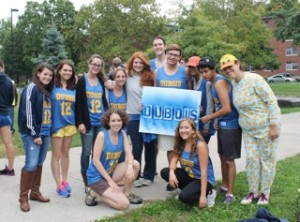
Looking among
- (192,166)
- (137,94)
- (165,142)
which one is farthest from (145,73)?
(192,166)

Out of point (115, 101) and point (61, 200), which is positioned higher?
point (115, 101)

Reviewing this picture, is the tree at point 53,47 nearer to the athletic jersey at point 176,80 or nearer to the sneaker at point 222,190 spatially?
the athletic jersey at point 176,80

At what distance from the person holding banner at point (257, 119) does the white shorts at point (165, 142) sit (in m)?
1.09

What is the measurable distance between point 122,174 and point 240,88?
5.95 ft

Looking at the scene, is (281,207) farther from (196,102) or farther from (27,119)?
(27,119)

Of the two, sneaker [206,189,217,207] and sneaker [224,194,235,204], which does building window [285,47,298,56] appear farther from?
sneaker [206,189,217,207]

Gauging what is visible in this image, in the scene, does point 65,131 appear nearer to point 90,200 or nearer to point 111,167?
point 111,167

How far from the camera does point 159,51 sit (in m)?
5.89

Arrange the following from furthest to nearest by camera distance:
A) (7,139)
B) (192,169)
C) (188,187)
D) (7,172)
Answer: (7,172) < (7,139) < (192,169) < (188,187)

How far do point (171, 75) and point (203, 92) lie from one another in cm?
50

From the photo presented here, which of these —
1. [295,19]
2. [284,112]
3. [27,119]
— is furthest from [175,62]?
[295,19]

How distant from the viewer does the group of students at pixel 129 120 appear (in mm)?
4727

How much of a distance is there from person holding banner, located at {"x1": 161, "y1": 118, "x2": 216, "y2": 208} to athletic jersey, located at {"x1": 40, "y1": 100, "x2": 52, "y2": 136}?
1.58 m

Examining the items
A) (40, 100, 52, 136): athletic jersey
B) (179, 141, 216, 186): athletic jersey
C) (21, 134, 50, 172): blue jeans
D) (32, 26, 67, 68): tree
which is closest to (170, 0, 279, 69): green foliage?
(32, 26, 67, 68): tree
